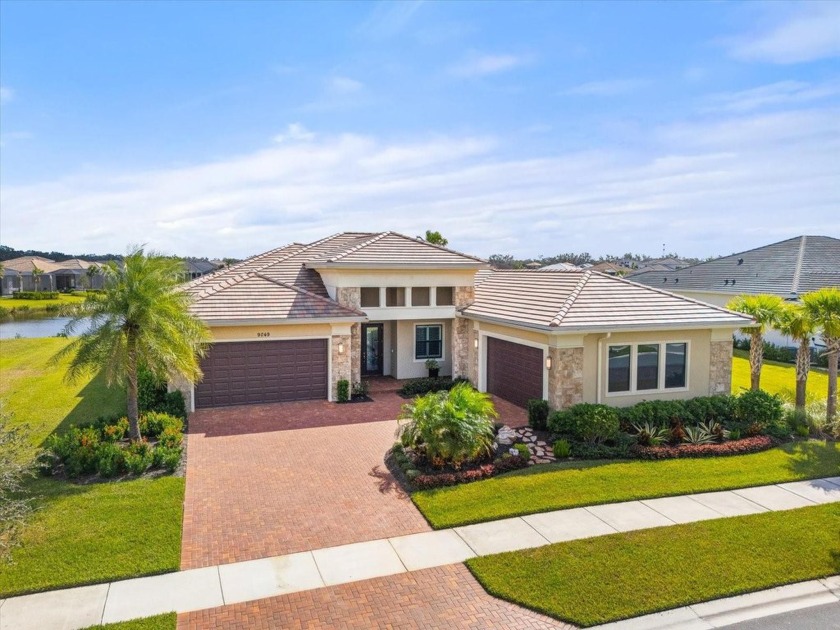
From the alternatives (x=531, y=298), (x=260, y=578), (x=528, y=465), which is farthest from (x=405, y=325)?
(x=260, y=578)

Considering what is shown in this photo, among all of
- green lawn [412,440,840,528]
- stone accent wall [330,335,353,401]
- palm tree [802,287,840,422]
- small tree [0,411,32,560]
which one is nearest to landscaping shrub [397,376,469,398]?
stone accent wall [330,335,353,401]

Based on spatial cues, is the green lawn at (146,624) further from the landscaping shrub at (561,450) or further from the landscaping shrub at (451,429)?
the landscaping shrub at (561,450)

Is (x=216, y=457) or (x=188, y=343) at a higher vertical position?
(x=188, y=343)

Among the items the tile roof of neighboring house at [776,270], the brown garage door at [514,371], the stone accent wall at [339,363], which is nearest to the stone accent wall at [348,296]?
the stone accent wall at [339,363]

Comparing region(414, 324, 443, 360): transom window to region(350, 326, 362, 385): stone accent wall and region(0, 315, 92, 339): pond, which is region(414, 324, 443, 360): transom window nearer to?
region(350, 326, 362, 385): stone accent wall

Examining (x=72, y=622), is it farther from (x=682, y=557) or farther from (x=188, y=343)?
(x=682, y=557)
